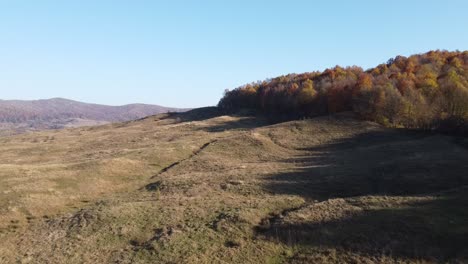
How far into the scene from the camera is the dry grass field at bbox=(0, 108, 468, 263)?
939 inches

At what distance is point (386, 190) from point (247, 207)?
14.6 metres

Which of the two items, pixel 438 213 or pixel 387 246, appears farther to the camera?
pixel 438 213

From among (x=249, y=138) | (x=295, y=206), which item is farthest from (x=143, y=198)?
(x=249, y=138)

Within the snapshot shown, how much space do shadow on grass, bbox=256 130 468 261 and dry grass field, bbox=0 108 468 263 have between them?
113 millimetres

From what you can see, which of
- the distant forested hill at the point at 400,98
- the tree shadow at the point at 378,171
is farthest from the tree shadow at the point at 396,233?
the distant forested hill at the point at 400,98

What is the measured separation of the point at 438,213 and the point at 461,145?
36116 mm

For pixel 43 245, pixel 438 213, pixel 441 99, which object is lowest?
pixel 43 245

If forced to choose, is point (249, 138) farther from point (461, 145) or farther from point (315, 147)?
point (461, 145)

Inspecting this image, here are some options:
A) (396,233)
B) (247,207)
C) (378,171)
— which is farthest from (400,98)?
(396,233)

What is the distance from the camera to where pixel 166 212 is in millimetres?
32281

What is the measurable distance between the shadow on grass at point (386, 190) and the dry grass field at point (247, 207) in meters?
0.11

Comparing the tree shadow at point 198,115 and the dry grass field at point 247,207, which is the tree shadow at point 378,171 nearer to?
the dry grass field at point 247,207

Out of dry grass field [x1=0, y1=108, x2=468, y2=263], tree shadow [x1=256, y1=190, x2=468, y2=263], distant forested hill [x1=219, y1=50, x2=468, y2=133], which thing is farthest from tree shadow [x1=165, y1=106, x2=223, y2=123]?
tree shadow [x1=256, y1=190, x2=468, y2=263]

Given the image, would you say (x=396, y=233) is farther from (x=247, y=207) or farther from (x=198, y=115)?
(x=198, y=115)
